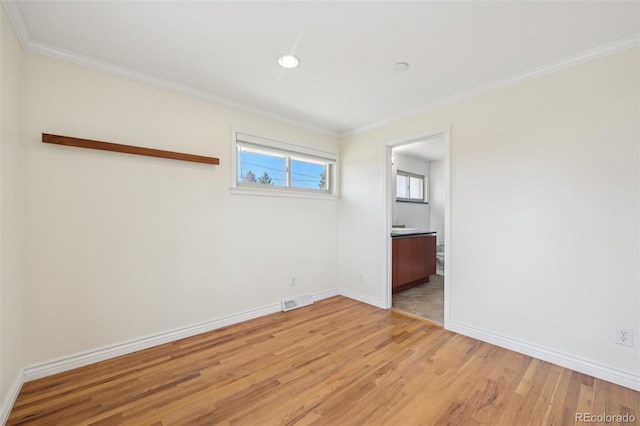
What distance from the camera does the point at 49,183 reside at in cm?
202

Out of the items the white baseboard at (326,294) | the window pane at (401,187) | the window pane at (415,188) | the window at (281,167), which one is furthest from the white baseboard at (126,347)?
the window pane at (415,188)

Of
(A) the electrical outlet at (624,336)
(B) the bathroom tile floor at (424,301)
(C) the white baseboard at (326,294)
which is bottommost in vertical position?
(B) the bathroom tile floor at (424,301)

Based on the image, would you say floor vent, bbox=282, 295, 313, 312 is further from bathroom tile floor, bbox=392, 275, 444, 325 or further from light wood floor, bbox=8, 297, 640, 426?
bathroom tile floor, bbox=392, 275, 444, 325

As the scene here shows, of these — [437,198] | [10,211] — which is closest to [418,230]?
[437,198]

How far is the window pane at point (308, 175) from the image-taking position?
3684mm

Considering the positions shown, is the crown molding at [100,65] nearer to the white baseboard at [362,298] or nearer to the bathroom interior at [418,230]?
the bathroom interior at [418,230]

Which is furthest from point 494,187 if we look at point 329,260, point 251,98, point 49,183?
point 49,183

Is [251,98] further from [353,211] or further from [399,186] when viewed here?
[399,186]

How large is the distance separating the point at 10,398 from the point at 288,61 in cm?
299

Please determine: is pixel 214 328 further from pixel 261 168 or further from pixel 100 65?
pixel 100 65

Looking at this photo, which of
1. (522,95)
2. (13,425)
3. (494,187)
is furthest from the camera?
(494,187)

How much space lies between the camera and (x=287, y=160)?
141 inches

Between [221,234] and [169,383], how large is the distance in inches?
55.2

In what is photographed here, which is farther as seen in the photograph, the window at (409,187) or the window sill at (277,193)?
the window at (409,187)
